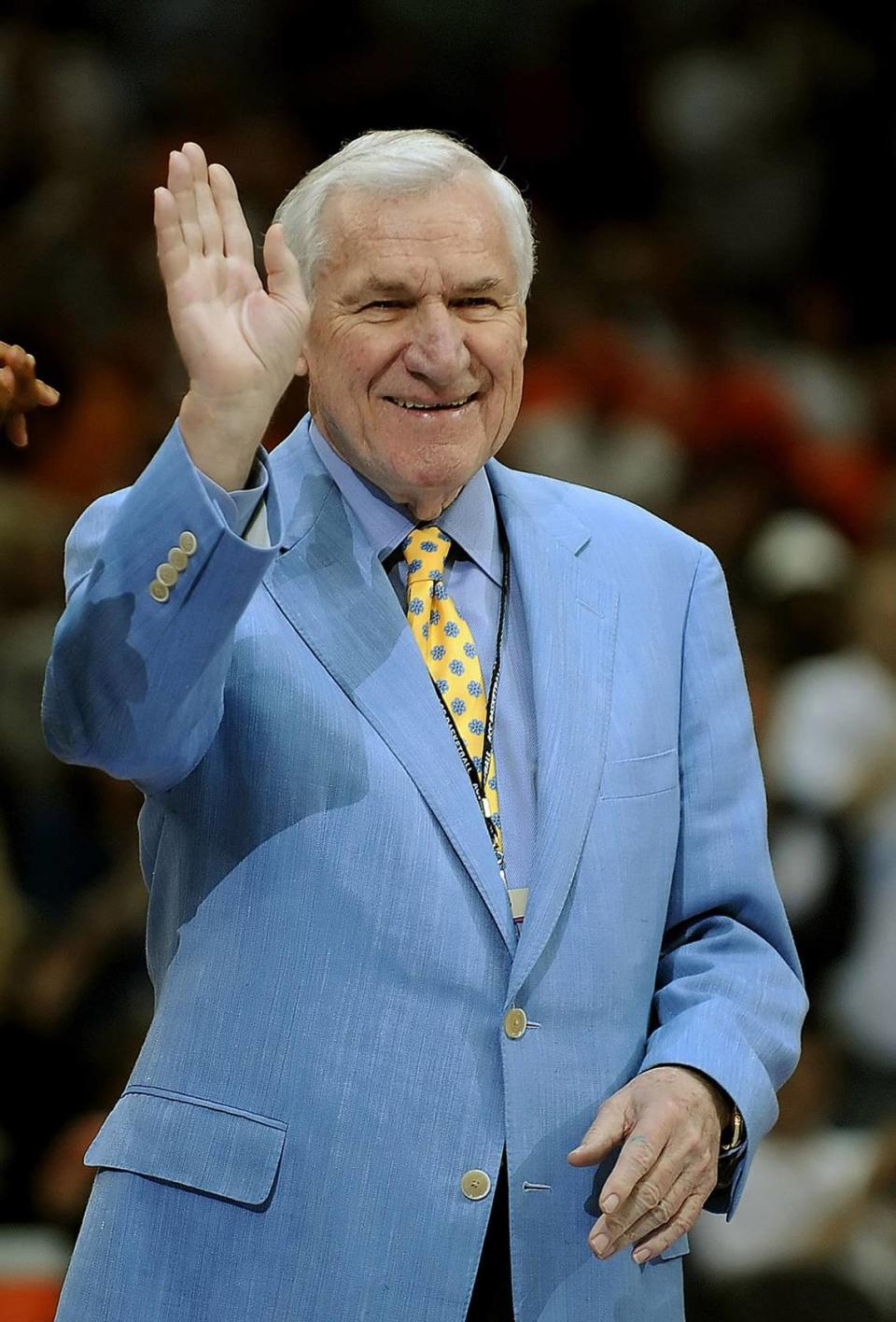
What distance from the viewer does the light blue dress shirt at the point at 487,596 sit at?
169 centimetres

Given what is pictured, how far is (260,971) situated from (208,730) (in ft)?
0.65

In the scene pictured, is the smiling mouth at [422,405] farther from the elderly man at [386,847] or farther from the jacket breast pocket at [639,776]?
the jacket breast pocket at [639,776]

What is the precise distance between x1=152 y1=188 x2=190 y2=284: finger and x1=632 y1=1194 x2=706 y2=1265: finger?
806mm

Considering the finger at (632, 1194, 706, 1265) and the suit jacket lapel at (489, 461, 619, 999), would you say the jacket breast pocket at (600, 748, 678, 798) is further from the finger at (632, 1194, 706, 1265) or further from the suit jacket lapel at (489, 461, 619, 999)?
the finger at (632, 1194, 706, 1265)

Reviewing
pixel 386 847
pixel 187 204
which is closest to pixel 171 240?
pixel 187 204

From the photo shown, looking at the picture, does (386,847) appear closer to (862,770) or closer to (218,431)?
(218,431)

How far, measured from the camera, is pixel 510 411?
1787mm

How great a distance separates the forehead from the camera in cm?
170

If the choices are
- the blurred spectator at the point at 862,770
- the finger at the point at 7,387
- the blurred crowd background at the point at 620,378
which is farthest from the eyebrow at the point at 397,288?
the blurred spectator at the point at 862,770

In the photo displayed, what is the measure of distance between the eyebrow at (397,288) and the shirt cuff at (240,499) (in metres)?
0.27

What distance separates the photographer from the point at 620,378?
16.3ft

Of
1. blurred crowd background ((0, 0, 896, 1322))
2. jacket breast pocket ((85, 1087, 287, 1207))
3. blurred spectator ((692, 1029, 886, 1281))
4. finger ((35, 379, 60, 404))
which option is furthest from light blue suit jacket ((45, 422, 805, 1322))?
blurred spectator ((692, 1029, 886, 1281))

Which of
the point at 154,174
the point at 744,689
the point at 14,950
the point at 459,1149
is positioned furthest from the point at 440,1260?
the point at 154,174

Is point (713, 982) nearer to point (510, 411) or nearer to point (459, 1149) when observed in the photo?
point (459, 1149)
